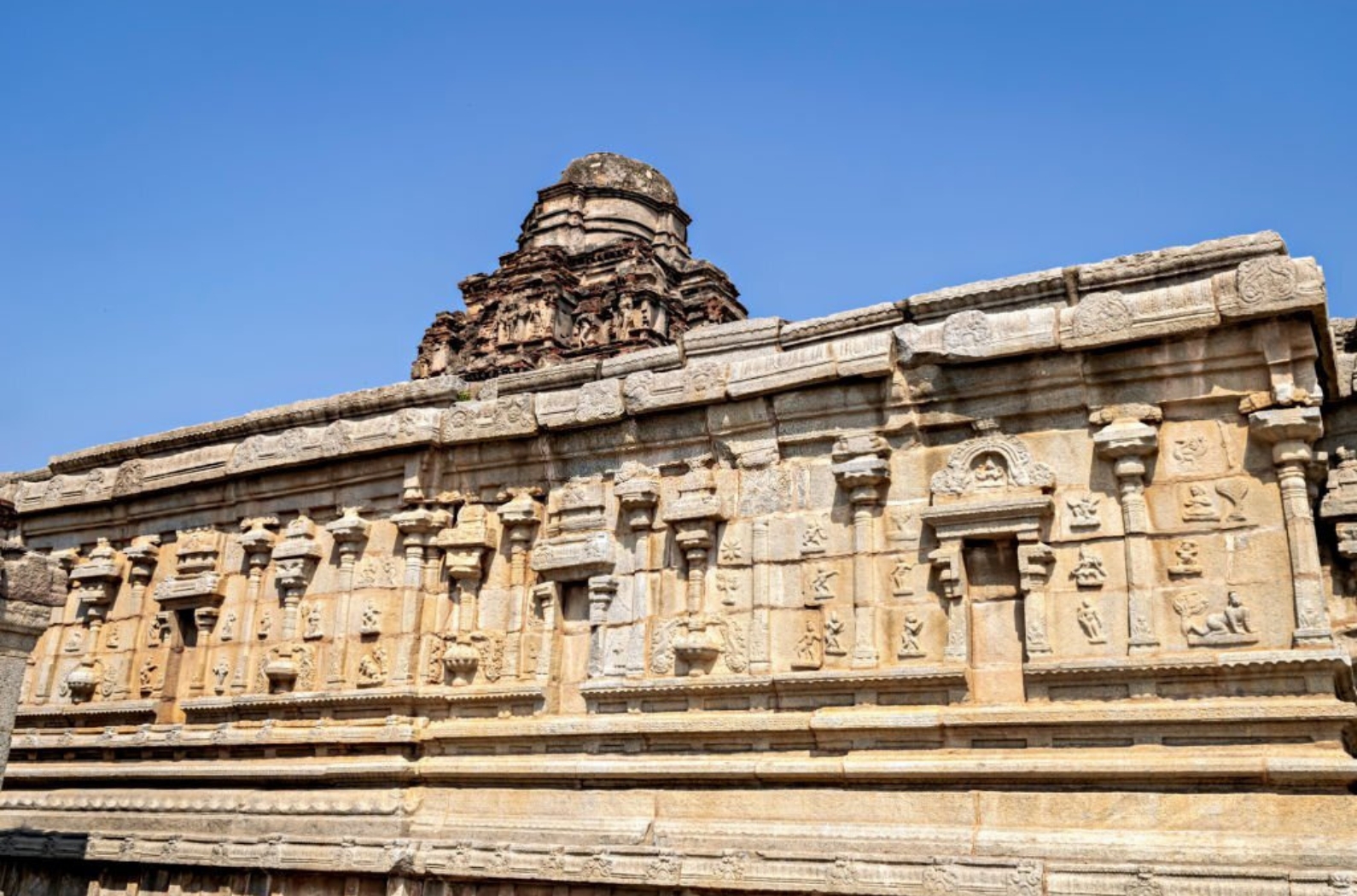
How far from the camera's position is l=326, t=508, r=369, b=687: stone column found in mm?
12344

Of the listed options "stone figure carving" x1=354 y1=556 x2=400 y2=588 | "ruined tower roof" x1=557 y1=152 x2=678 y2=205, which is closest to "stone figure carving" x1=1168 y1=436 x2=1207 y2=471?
"stone figure carving" x1=354 y1=556 x2=400 y2=588

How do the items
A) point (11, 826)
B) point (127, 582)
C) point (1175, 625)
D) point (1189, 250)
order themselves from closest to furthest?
1. point (1175, 625)
2. point (1189, 250)
3. point (11, 826)
4. point (127, 582)

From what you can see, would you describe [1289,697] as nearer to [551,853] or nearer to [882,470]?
[882,470]

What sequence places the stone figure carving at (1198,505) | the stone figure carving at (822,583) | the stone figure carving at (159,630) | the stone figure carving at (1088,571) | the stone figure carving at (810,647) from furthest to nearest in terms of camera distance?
1. the stone figure carving at (159,630)
2. the stone figure carving at (822,583)
3. the stone figure carving at (810,647)
4. the stone figure carving at (1088,571)
5. the stone figure carving at (1198,505)

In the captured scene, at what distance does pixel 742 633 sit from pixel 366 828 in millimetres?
3932

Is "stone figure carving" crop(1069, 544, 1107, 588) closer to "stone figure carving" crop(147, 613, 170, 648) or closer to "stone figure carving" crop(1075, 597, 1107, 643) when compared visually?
Answer: "stone figure carving" crop(1075, 597, 1107, 643)

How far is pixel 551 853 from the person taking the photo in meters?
10.2

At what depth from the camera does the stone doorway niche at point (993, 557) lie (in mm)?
9234

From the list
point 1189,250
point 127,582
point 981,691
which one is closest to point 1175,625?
point 981,691

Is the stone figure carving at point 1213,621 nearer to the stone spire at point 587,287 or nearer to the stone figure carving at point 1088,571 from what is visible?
the stone figure carving at point 1088,571

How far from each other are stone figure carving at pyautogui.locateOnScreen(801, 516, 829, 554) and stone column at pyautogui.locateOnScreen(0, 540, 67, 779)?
228 inches

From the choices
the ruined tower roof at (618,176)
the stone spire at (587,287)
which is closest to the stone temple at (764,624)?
the stone spire at (587,287)

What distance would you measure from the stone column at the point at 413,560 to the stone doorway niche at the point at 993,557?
506cm

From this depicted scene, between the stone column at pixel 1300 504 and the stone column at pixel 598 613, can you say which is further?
the stone column at pixel 598 613
